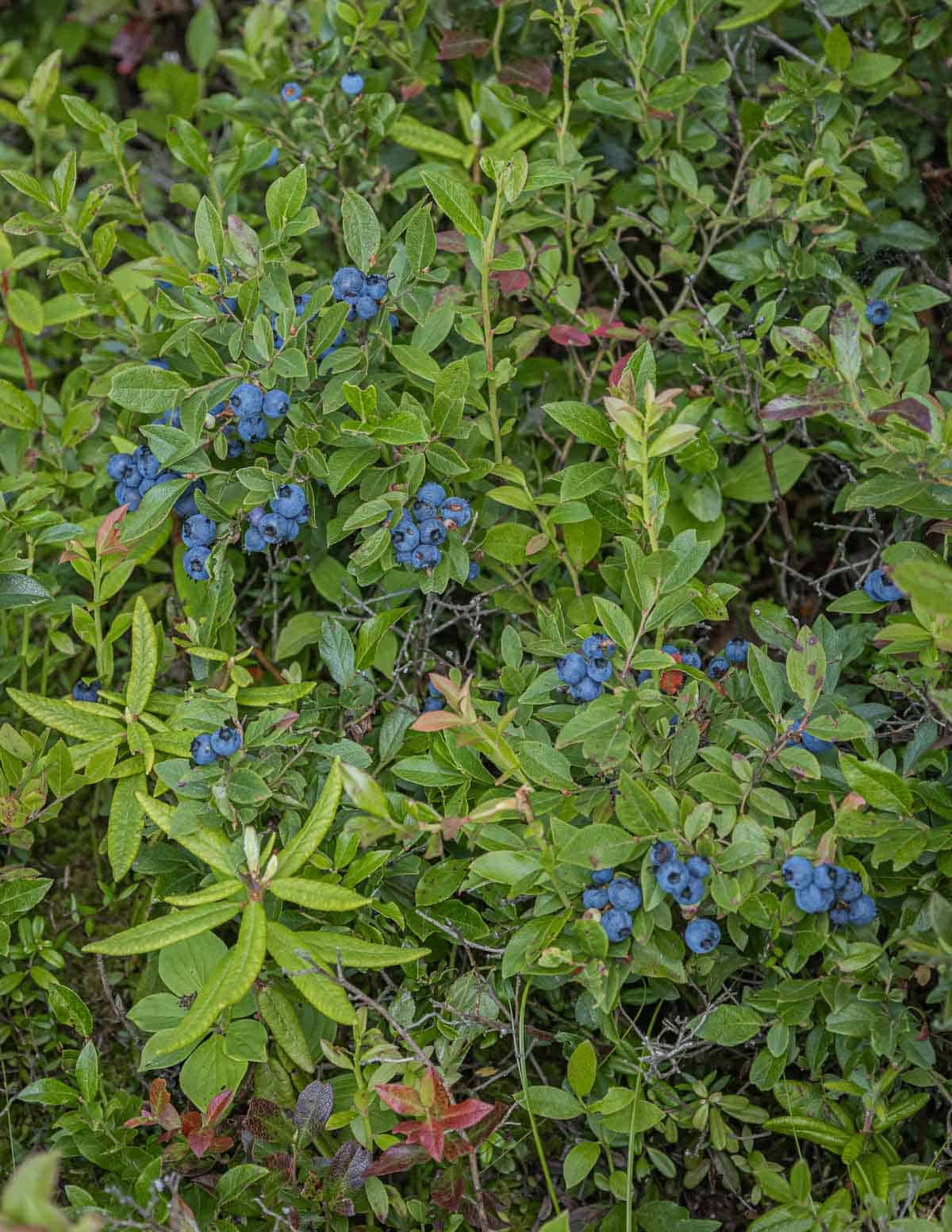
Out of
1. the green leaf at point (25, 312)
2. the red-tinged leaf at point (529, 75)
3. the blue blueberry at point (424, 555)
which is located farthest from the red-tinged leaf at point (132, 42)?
the blue blueberry at point (424, 555)

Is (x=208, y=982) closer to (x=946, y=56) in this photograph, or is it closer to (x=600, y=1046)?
(x=600, y=1046)

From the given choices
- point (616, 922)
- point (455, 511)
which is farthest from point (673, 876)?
point (455, 511)

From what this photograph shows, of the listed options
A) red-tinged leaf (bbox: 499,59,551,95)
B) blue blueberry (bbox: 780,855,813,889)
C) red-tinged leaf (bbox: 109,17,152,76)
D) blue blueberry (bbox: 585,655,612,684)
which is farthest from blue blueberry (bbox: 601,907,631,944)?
red-tinged leaf (bbox: 109,17,152,76)

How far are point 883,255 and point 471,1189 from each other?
1.99 m

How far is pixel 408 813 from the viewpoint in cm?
171

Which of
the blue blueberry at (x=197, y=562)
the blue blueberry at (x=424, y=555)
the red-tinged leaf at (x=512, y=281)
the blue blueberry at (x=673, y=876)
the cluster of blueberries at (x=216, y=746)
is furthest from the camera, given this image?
the red-tinged leaf at (x=512, y=281)

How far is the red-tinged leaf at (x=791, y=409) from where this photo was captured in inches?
74.2

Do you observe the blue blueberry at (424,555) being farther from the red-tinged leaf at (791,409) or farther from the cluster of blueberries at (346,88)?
the cluster of blueberries at (346,88)

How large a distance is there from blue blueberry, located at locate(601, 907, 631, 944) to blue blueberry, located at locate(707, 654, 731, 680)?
520mm

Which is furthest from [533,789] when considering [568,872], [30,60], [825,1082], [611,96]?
[30,60]

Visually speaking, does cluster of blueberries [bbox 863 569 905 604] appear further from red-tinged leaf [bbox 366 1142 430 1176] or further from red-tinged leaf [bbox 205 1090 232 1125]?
red-tinged leaf [bbox 205 1090 232 1125]

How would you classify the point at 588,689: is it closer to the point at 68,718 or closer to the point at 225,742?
the point at 225,742

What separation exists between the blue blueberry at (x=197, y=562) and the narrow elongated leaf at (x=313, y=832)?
1.70 feet

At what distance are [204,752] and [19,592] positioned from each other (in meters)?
0.52
